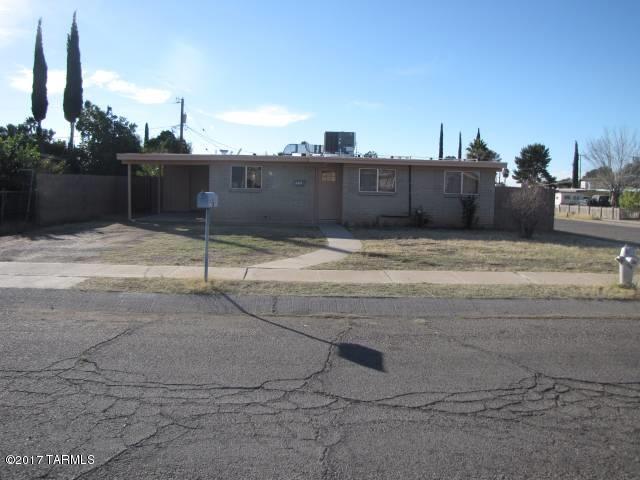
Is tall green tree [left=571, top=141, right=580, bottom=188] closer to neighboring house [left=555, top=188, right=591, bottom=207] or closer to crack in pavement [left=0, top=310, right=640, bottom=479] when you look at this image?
neighboring house [left=555, top=188, right=591, bottom=207]

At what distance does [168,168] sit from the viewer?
28922mm

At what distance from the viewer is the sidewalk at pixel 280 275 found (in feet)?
32.6

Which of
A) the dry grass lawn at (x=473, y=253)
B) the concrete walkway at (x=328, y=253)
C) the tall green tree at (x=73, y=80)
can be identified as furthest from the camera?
the tall green tree at (x=73, y=80)

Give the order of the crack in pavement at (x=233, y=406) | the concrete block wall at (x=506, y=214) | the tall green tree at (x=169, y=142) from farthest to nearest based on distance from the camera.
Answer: the tall green tree at (x=169, y=142)
the concrete block wall at (x=506, y=214)
the crack in pavement at (x=233, y=406)

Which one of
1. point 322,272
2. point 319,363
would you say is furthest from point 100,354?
point 322,272

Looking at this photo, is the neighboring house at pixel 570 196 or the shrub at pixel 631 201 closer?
the shrub at pixel 631 201

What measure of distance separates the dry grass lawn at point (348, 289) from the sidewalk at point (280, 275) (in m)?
0.42

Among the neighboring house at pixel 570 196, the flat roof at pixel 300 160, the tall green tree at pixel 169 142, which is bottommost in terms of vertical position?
the flat roof at pixel 300 160

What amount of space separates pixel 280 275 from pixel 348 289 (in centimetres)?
171

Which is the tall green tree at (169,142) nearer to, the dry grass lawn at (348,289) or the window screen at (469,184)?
the window screen at (469,184)

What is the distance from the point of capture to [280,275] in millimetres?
10445

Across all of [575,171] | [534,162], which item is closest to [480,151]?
[534,162]

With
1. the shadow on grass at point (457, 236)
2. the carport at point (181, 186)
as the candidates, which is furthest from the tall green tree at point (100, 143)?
the shadow on grass at point (457, 236)

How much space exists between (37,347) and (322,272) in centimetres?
591
